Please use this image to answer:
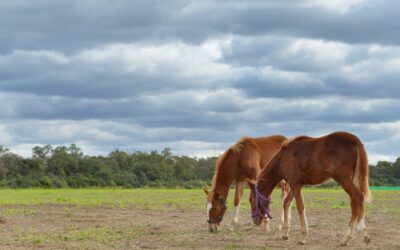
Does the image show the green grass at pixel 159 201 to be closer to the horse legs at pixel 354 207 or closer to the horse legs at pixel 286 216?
the horse legs at pixel 286 216

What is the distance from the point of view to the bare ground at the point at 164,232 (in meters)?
13.7

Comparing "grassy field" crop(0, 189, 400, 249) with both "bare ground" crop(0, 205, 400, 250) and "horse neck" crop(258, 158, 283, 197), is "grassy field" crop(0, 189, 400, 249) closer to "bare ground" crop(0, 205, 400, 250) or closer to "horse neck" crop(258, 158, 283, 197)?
"bare ground" crop(0, 205, 400, 250)

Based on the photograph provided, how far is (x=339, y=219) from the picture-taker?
2011cm

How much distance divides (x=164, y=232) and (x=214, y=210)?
138 centimetres

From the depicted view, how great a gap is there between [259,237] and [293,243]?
148 cm

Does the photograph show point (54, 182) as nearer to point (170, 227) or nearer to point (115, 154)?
point (115, 154)

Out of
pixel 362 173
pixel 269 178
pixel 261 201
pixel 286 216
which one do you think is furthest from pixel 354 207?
pixel 261 201

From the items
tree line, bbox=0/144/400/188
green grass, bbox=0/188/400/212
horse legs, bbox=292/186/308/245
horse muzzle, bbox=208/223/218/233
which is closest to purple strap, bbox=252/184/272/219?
horse legs, bbox=292/186/308/245

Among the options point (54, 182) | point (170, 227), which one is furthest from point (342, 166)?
point (54, 182)

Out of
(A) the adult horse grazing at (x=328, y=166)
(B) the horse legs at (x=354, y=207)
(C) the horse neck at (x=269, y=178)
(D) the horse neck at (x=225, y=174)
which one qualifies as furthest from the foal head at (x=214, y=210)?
(B) the horse legs at (x=354, y=207)

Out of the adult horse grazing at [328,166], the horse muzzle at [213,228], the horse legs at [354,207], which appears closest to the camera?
the horse legs at [354,207]

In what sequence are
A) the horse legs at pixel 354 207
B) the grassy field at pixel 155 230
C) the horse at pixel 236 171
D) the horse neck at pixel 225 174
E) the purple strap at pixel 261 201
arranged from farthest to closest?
the horse neck at pixel 225 174 < the horse at pixel 236 171 < the purple strap at pixel 261 201 < the grassy field at pixel 155 230 < the horse legs at pixel 354 207

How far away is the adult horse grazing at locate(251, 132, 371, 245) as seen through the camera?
13.3 meters

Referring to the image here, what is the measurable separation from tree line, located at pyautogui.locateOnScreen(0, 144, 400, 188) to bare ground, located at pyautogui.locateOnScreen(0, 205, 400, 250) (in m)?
47.0
